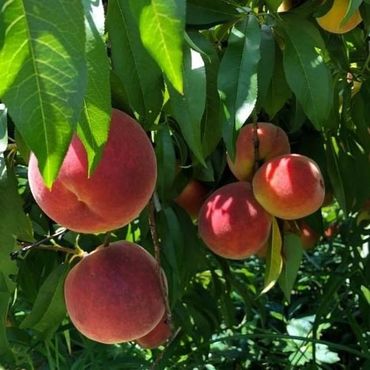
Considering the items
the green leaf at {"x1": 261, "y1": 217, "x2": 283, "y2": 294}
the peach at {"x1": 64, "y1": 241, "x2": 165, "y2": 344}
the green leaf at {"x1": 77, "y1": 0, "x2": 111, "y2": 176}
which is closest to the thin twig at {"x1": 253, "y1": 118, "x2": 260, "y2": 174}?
the green leaf at {"x1": 261, "y1": 217, "x2": 283, "y2": 294}

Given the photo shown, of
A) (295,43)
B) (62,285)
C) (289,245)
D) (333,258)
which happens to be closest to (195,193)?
(289,245)

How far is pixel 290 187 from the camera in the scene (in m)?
1.12

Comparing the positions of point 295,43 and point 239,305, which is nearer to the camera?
point 295,43

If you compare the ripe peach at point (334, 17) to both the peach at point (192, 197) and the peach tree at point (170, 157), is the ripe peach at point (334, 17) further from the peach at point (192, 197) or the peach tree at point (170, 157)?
the peach at point (192, 197)

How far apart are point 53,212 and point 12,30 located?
307 mm

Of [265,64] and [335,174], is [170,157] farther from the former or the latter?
[335,174]

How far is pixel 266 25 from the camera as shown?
3.18ft

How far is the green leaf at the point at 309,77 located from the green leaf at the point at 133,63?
0.24m

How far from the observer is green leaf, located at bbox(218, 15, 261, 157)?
2.60 ft

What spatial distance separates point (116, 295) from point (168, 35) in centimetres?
44

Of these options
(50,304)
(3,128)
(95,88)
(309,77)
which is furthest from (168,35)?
(50,304)

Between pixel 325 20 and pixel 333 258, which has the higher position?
Answer: pixel 325 20

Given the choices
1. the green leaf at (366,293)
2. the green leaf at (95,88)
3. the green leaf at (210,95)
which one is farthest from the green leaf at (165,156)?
the green leaf at (366,293)

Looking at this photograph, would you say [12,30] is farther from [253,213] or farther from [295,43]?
[253,213]
